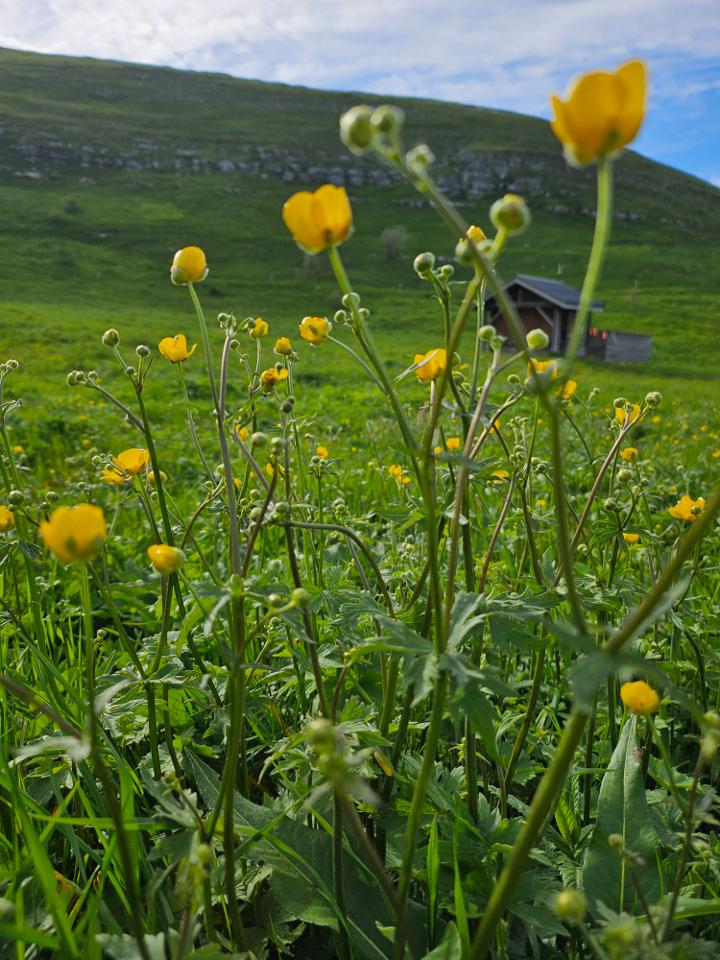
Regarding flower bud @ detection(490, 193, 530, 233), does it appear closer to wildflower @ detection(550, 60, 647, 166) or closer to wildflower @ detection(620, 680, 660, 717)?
wildflower @ detection(550, 60, 647, 166)

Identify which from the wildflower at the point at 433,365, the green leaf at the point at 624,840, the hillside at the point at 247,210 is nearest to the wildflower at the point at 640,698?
the green leaf at the point at 624,840

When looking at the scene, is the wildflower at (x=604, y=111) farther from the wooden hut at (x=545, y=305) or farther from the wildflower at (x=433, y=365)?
the wooden hut at (x=545, y=305)

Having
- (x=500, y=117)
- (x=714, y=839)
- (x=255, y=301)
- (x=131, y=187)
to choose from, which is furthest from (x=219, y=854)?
(x=500, y=117)

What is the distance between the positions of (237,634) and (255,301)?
37.6m

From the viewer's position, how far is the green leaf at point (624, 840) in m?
1.19

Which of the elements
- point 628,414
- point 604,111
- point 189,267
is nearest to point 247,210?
point 628,414

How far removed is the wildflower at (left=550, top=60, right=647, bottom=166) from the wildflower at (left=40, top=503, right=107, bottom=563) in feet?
2.15

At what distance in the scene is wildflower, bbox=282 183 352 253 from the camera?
0.90m

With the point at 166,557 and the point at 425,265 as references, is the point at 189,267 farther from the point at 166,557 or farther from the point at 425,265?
the point at 166,557

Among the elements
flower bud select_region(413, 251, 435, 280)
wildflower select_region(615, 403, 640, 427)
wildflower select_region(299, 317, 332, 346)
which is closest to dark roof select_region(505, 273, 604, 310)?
wildflower select_region(615, 403, 640, 427)

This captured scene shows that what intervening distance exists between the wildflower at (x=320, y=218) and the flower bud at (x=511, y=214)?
0.63 ft

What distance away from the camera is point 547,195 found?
6719 cm

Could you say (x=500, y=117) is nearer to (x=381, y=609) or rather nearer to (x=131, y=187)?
(x=131, y=187)

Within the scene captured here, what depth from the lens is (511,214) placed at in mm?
809
